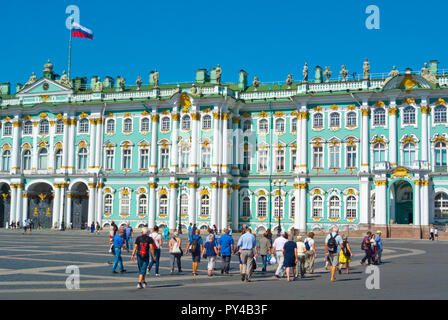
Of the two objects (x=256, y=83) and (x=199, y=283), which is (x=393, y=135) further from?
(x=199, y=283)

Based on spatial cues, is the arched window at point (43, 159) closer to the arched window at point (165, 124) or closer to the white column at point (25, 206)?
the white column at point (25, 206)

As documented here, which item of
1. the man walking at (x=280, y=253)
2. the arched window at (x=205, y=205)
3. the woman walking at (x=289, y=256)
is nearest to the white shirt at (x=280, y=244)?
the man walking at (x=280, y=253)

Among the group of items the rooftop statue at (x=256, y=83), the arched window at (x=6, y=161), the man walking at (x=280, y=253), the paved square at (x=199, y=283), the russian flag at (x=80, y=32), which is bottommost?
the paved square at (x=199, y=283)

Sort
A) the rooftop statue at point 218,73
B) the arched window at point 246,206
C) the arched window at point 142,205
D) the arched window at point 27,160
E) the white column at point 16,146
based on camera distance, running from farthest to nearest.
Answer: the arched window at point 27,160 < the white column at point 16,146 < the arched window at point 142,205 < the rooftop statue at point 218,73 < the arched window at point 246,206

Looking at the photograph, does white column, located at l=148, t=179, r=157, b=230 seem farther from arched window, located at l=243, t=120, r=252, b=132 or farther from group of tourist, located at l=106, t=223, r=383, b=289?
group of tourist, located at l=106, t=223, r=383, b=289

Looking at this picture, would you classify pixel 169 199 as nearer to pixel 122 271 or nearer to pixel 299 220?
pixel 299 220

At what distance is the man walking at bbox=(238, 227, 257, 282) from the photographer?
24.3 m

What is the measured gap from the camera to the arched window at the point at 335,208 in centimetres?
6788

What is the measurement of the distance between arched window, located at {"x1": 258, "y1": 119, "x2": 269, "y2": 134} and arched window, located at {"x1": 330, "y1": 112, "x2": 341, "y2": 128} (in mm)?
7758

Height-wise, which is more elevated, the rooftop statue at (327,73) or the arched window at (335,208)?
the rooftop statue at (327,73)

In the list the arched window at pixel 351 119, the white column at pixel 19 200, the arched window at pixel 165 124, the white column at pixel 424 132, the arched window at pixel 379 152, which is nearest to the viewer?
the white column at pixel 424 132

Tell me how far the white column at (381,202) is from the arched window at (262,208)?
13.0m

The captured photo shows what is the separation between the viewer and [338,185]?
67.9m

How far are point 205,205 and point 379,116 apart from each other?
21.6 metres
